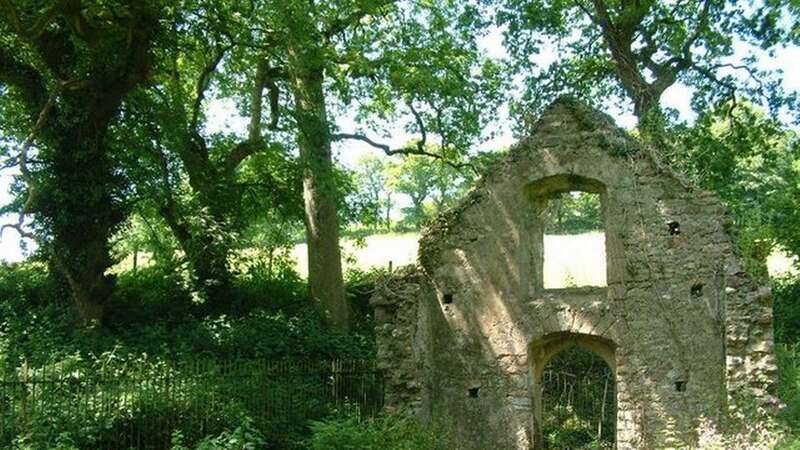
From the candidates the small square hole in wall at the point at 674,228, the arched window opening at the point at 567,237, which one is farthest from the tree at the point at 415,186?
the small square hole in wall at the point at 674,228

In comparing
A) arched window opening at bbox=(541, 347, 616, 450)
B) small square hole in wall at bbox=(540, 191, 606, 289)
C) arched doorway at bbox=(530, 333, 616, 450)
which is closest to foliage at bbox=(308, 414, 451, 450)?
arched doorway at bbox=(530, 333, 616, 450)

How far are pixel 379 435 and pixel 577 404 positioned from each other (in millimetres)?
6193

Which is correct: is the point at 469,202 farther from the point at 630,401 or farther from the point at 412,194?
the point at 412,194

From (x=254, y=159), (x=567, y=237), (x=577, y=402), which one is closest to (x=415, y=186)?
(x=567, y=237)

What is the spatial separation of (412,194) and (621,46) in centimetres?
3805

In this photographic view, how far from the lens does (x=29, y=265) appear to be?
20.7m

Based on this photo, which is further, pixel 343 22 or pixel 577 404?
pixel 343 22

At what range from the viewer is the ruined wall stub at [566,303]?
10852 millimetres

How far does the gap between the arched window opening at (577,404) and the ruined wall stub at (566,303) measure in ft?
9.80

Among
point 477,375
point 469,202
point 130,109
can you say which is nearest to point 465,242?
point 469,202

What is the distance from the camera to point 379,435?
1015 cm

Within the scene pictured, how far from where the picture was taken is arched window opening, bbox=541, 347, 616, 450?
1438 centimetres

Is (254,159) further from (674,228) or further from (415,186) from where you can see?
(415,186)

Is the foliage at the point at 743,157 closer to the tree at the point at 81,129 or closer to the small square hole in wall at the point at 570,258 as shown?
the small square hole in wall at the point at 570,258
